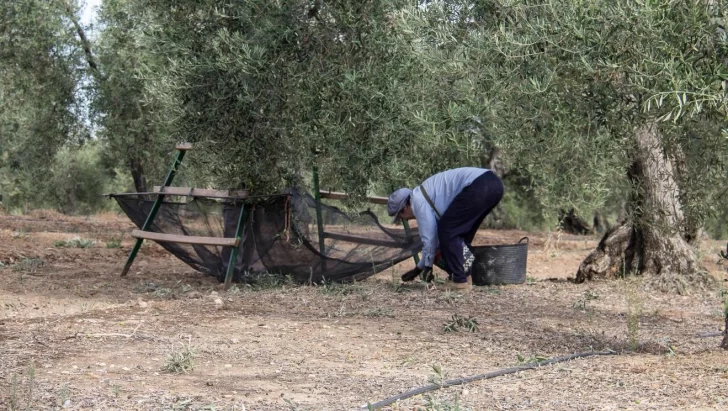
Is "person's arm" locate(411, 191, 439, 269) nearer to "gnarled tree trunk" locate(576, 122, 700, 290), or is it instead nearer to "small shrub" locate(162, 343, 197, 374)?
"gnarled tree trunk" locate(576, 122, 700, 290)

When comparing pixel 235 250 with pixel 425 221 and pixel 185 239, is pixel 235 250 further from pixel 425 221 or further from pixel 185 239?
pixel 425 221

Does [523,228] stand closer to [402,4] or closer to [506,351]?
[402,4]

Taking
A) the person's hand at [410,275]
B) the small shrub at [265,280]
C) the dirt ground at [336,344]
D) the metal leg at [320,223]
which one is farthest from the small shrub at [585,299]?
the small shrub at [265,280]

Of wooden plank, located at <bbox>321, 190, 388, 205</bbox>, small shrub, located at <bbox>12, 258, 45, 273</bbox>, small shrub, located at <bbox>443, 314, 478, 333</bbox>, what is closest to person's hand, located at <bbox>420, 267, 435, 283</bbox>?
wooden plank, located at <bbox>321, 190, 388, 205</bbox>

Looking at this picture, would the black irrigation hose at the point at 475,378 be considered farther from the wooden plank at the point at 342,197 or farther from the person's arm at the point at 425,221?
the wooden plank at the point at 342,197

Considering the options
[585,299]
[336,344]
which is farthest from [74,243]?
[336,344]

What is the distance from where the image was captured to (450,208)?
898 cm

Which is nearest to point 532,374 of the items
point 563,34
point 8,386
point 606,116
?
point 606,116

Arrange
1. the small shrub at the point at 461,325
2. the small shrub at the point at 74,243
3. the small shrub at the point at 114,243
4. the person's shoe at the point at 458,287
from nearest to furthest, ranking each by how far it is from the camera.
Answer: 1. the small shrub at the point at 461,325
2. the person's shoe at the point at 458,287
3. the small shrub at the point at 74,243
4. the small shrub at the point at 114,243

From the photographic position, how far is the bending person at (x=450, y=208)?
893 centimetres

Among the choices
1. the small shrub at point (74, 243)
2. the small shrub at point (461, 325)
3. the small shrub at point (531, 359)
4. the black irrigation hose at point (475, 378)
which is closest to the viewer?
the black irrigation hose at point (475, 378)

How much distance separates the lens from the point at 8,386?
477 centimetres

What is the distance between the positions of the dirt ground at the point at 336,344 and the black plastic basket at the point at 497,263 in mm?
298

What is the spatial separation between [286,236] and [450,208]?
1703 millimetres
